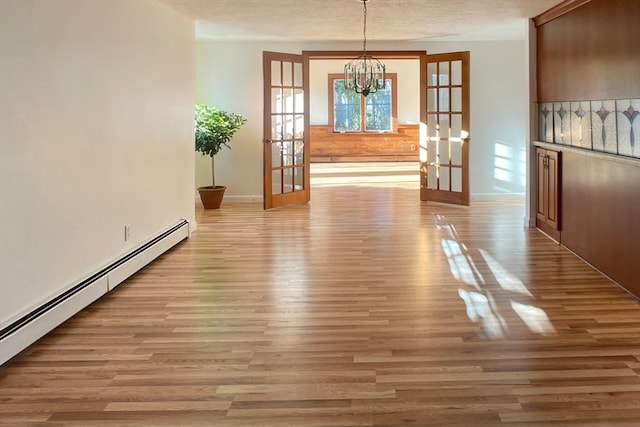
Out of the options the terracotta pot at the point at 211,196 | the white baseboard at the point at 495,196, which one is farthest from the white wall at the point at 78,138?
→ the white baseboard at the point at 495,196

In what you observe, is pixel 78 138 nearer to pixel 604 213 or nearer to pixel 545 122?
pixel 604 213

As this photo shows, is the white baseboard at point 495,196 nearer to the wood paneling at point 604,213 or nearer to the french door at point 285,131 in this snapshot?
the french door at point 285,131

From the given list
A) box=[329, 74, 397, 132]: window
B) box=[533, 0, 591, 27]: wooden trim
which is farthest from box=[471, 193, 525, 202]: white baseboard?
box=[329, 74, 397, 132]: window

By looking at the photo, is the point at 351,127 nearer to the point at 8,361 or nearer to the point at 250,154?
the point at 250,154

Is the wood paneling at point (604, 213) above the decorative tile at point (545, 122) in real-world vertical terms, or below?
below

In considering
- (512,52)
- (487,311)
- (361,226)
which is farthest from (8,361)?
(512,52)

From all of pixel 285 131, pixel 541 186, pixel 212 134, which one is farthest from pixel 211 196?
pixel 541 186

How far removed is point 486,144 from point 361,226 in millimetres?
3011

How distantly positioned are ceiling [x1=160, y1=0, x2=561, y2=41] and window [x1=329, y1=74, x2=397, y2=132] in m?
7.09

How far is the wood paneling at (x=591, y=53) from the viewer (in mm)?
4549

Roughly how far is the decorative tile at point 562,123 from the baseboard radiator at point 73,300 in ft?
12.5

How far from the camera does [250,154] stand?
371 inches

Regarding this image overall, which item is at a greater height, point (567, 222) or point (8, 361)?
point (567, 222)

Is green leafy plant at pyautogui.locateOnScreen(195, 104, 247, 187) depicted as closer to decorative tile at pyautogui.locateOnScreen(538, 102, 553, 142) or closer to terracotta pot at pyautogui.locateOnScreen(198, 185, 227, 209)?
terracotta pot at pyautogui.locateOnScreen(198, 185, 227, 209)
